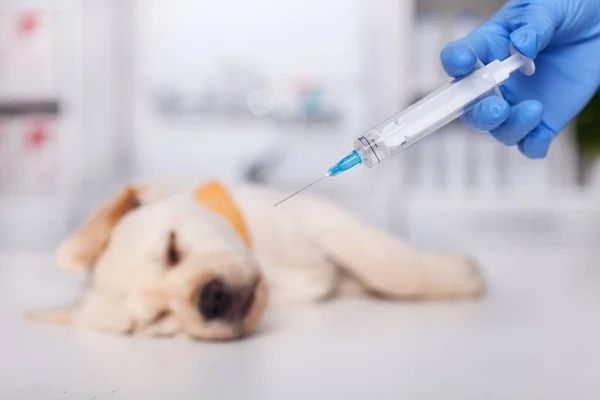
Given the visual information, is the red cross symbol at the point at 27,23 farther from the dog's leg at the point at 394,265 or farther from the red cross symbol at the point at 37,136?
the dog's leg at the point at 394,265

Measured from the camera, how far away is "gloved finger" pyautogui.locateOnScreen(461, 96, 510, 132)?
2.28ft

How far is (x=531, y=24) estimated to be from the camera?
72cm

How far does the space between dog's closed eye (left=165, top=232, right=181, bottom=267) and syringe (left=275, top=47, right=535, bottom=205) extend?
290 mm

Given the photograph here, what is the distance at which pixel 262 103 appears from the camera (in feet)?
7.77

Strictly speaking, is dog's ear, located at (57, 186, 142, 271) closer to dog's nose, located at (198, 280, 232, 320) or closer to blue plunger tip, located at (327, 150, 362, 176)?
dog's nose, located at (198, 280, 232, 320)

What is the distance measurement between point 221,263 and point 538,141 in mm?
442

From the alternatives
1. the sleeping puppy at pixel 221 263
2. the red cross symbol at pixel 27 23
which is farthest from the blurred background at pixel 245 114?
the sleeping puppy at pixel 221 263

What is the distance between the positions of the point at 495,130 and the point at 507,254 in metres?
1.16

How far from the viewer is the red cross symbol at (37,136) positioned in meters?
2.36

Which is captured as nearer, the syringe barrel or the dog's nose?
the syringe barrel

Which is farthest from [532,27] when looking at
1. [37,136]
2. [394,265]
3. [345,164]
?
[37,136]

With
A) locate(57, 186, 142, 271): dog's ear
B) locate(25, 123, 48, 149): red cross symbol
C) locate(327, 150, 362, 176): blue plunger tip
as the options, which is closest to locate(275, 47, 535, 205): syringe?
locate(327, 150, 362, 176): blue plunger tip

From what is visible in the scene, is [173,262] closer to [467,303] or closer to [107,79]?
[467,303]

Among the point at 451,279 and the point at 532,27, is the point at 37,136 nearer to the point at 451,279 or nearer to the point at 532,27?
the point at 451,279
